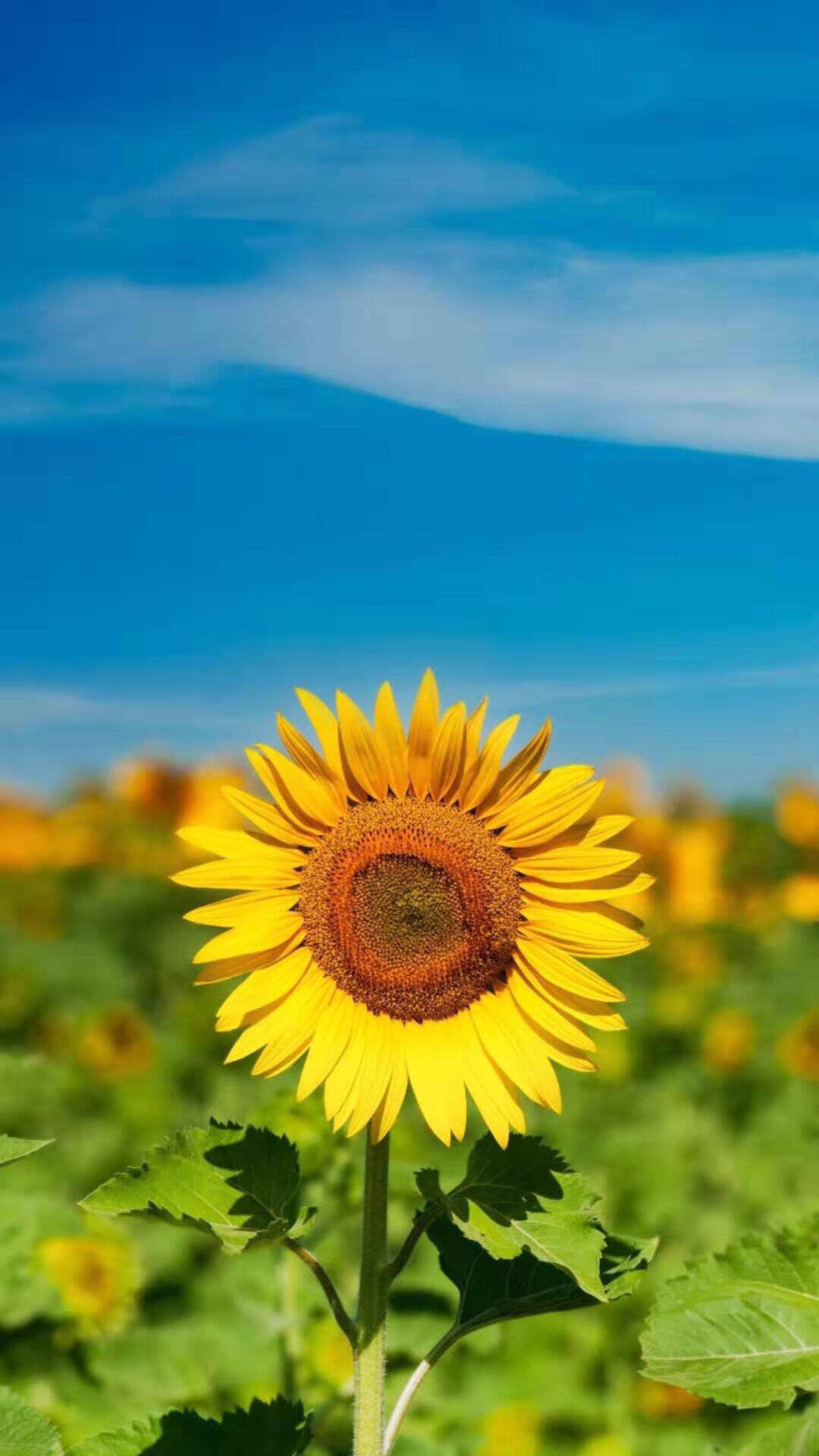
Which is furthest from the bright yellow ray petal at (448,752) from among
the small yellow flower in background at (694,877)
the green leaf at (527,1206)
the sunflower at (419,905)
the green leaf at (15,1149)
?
the small yellow flower in background at (694,877)

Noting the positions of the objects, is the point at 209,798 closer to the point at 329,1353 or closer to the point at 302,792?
the point at 329,1353

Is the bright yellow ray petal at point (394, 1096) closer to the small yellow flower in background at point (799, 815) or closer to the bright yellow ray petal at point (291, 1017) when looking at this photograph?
the bright yellow ray petal at point (291, 1017)

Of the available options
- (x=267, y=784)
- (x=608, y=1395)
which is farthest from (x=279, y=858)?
(x=608, y=1395)

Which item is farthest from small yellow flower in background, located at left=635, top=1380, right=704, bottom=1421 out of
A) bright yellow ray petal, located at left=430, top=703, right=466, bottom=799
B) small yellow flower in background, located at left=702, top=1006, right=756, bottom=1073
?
bright yellow ray petal, located at left=430, top=703, right=466, bottom=799

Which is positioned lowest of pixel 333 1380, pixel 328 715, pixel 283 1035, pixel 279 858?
pixel 333 1380

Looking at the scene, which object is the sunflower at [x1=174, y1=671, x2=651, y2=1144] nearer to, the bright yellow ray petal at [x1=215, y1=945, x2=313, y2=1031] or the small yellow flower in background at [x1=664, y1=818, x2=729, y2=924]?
the bright yellow ray petal at [x1=215, y1=945, x2=313, y2=1031]

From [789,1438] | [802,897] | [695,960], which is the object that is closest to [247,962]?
[789,1438]

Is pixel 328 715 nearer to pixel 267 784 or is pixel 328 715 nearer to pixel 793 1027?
pixel 267 784

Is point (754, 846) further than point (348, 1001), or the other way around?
point (754, 846)
